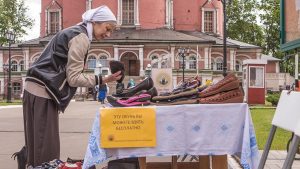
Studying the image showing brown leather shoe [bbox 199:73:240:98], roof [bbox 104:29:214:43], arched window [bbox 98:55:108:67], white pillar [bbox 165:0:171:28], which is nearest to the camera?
brown leather shoe [bbox 199:73:240:98]

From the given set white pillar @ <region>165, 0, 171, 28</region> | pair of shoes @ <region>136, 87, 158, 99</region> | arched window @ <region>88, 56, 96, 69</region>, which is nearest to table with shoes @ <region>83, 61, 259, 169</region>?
pair of shoes @ <region>136, 87, 158, 99</region>

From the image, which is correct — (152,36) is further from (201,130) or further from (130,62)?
(201,130)

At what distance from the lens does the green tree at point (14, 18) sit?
75375mm

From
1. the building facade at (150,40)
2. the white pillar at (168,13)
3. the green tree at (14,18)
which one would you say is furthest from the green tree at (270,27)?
the green tree at (14,18)

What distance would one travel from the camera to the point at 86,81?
508cm

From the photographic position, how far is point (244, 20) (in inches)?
3049

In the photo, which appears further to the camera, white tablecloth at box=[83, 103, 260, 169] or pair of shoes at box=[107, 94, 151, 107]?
pair of shoes at box=[107, 94, 151, 107]

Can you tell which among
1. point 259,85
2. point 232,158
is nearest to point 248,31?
point 259,85

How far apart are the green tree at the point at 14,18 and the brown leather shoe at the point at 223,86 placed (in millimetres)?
73458

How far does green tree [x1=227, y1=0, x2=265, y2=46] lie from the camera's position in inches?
3027

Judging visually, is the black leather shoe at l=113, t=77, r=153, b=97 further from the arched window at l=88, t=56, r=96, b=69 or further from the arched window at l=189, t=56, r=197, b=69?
the arched window at l=189, t=56, r=197, b=69

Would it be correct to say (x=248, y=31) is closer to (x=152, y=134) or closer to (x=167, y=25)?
(x=167, y=25)

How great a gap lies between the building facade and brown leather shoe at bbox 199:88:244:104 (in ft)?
146

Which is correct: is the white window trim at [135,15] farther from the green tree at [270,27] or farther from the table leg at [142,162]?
the table leg at [142,162]
